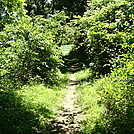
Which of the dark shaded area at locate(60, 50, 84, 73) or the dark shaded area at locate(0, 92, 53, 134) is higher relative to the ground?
the dark shaded area at locate(0, 92, 53, 134)

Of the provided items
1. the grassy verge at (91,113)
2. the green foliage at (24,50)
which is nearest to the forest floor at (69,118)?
the grassy verge at (91,113)

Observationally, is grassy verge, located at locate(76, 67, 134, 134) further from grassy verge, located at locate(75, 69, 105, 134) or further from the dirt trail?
the dirt trail

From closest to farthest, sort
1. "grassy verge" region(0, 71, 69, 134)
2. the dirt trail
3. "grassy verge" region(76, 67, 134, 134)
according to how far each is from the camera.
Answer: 1. "grassy verge" region(76, 67, 134, 134)
2. "grassy verge" region(0, 71, 69, 134)
3. the dirt trail

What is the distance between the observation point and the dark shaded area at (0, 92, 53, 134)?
5355mm

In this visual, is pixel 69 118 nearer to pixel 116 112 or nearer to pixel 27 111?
pixel 27 111

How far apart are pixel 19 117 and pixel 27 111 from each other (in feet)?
1.70

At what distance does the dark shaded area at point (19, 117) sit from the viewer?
5.36m

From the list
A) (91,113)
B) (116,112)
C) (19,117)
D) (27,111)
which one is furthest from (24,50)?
(116,112)

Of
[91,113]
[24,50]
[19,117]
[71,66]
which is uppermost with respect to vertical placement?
[24,50]

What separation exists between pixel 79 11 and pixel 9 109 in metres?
24.8

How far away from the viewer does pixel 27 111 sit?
21.1ft

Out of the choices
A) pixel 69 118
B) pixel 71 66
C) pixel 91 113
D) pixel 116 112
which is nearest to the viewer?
pixel 116 112

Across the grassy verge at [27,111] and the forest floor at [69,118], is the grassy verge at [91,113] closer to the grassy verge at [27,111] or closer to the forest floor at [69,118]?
the forest floor at [69,118]

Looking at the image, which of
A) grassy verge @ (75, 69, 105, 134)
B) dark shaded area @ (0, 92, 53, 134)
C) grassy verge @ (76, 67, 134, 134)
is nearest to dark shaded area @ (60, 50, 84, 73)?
grassy verge @ (75, 69, 105, 134)
